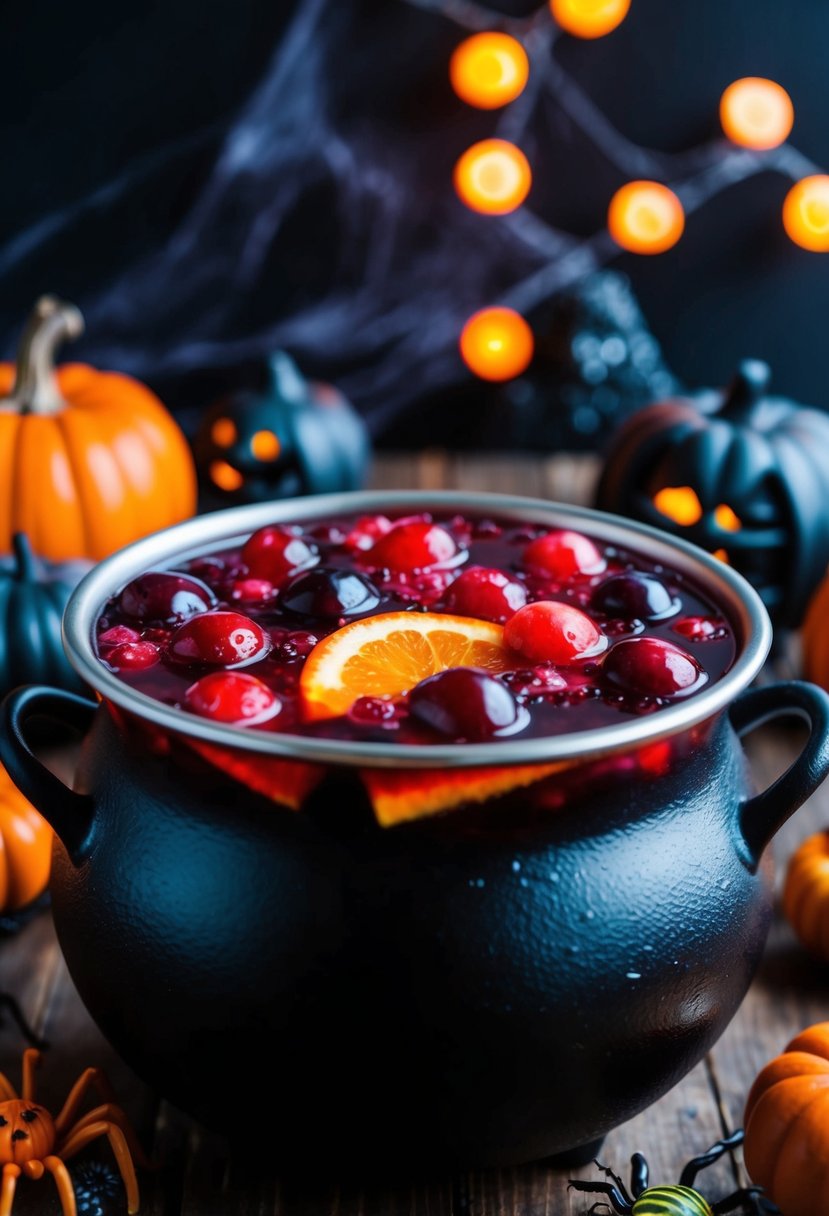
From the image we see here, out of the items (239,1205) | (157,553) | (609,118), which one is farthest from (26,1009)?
(609,118)

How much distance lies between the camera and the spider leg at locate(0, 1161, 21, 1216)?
1.13m

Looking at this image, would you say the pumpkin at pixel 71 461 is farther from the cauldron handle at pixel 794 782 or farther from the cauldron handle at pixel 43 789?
the cauldron handle at pixel 794 782

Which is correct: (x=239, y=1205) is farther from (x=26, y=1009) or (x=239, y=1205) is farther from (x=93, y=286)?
(x=93, y=286)

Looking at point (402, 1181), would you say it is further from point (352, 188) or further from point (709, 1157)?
point (352, 188)

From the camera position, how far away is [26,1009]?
146 centimetres

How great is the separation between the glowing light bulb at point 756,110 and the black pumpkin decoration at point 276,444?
1.08m

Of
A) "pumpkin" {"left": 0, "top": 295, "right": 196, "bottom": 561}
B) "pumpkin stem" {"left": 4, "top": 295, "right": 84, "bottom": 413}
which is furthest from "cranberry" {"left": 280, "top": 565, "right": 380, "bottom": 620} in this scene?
"pumpkin stem" {"left": 4, "top": 295, "right": 84, "bottom": 413}

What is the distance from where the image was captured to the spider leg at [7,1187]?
1.13m

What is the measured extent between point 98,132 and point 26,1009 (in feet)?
6.72

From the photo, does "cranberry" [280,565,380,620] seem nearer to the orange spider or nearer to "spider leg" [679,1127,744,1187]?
the orange spider

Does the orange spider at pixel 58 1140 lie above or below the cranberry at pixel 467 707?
below

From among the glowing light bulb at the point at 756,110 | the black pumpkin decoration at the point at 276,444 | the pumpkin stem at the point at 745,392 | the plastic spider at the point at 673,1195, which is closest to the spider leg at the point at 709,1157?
the plastic spider at the point at 673,1195

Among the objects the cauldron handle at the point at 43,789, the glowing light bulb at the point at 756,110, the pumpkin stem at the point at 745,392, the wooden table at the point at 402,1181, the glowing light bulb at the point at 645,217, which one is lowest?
the wooden table at the point at 402,1181

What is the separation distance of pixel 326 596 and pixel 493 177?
1929 mm
